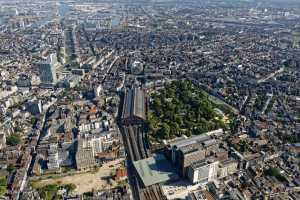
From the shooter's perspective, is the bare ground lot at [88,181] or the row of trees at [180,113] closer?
the bare ground lot at [88,181]

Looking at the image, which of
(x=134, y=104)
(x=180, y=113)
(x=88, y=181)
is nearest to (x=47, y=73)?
(x=134, y=104)

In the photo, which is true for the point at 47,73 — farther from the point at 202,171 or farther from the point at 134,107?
the point at 202,171

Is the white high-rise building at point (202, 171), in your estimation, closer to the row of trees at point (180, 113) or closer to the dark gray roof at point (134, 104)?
the row of trees at point (180, 113)

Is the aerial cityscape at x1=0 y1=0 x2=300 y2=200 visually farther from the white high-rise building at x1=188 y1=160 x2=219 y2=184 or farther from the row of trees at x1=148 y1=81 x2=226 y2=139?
the row of trees at x1=148 y1=81 x2=226 y2=139

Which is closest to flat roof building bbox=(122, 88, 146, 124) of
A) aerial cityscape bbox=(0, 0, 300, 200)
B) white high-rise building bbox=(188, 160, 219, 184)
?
aerial cityscape bbox=(0, 0, 300, 200)

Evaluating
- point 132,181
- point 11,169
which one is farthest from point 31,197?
point 132,181

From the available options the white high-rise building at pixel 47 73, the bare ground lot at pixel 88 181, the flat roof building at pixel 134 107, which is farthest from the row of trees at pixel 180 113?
the white high-rise building at pixel 47 73
